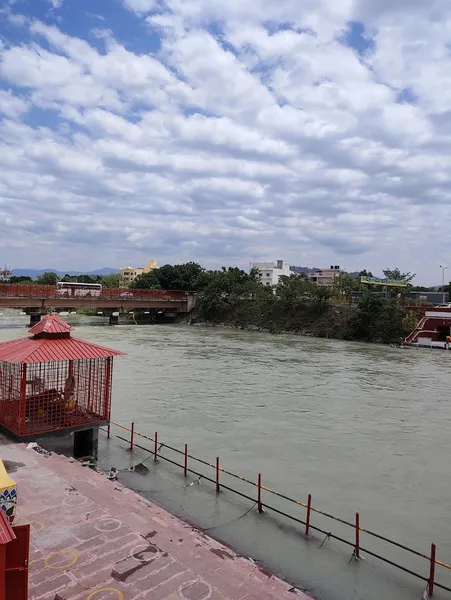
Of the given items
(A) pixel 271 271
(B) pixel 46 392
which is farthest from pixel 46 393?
(A) pixel 271 271

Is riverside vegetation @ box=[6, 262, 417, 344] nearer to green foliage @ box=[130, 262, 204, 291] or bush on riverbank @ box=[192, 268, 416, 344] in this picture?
bush on riverbank @ box=[192, 268, 416, 344]

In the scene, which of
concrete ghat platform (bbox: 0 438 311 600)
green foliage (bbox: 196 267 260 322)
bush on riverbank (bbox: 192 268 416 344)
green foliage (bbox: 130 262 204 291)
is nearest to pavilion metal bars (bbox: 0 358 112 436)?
concrete ghat platform (bbox: 0 438 311 600)

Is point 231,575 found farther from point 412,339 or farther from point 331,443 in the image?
point 412,339

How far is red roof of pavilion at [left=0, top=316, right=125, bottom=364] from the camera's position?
11992 mm

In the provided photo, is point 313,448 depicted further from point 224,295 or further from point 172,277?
point 172,277

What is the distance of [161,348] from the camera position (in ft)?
137

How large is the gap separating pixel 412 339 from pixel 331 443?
120 feet

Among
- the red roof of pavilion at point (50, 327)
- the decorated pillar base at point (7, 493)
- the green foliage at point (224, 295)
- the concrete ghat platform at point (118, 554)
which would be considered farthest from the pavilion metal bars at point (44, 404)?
the green foliage at point (224, 295)

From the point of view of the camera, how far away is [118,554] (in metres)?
7.11

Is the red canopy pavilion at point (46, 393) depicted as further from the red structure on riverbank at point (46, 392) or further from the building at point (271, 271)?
the building at point (271, 271)

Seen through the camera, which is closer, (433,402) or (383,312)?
(433,402)

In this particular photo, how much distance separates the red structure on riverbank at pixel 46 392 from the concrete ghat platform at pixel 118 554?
9.07 feet

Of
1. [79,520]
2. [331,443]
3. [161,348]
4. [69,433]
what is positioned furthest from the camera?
[161,348]

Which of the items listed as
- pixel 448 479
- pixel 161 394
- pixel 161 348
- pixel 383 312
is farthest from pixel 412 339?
pixel 448 479
